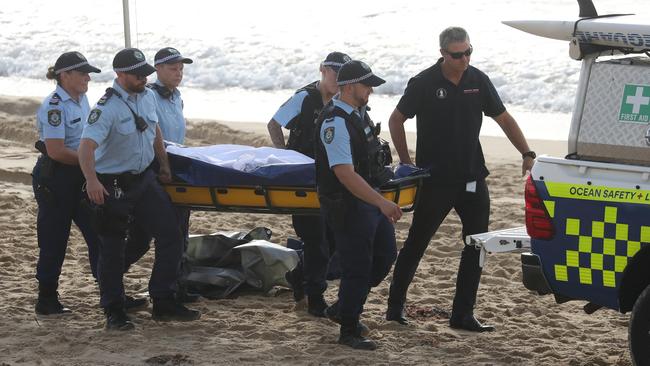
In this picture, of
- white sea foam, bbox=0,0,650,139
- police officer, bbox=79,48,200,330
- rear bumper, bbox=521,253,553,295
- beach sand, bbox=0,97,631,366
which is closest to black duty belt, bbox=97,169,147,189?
police officer, bbox=79,48,200,330

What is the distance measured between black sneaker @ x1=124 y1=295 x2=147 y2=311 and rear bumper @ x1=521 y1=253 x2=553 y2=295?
8.31ft

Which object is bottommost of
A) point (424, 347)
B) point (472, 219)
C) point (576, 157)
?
point (424, 347)

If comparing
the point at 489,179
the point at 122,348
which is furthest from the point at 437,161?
the point at 489,179

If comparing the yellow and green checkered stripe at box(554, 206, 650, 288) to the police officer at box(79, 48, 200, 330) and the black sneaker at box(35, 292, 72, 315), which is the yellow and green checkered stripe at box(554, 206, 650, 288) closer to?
the police officer at box(79, 48, 200, 330)

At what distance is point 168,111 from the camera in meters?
7.37

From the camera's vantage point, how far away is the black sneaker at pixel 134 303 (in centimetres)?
722

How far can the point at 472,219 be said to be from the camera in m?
6.83

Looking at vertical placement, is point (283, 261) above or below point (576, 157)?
below

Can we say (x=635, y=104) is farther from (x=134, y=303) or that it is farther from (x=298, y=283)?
(x=134, y=303)

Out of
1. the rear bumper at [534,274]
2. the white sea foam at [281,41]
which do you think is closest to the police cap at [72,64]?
the rear bumper at [534,274]

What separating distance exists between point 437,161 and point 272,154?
2.90ft

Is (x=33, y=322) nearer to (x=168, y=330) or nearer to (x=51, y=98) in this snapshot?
(x=168, y=330)

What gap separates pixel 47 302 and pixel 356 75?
2.29m

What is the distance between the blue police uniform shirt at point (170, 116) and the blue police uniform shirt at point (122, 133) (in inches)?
23.1
